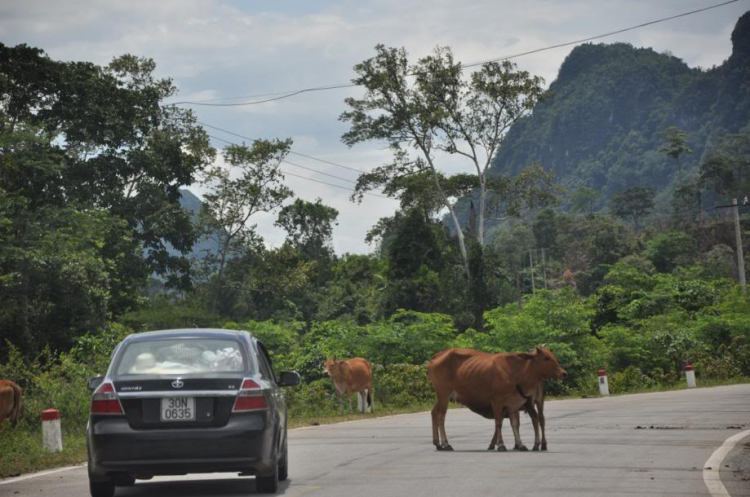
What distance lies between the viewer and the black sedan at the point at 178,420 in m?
9.83

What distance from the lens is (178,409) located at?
9.98 meters

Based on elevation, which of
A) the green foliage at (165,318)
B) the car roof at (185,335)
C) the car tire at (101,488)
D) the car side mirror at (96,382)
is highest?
the green foliage at (165,318)

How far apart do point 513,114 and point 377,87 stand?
8049mm

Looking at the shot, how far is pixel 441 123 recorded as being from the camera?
204 feet

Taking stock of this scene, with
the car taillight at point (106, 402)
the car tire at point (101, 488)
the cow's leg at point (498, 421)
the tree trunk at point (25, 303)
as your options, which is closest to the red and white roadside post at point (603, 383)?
the tree trunk at point (25, 303)

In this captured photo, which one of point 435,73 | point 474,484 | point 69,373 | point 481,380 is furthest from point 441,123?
point 474,484

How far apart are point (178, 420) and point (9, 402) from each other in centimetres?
918

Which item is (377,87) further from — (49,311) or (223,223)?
(49,311)

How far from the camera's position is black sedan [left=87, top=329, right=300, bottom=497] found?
9828 mm

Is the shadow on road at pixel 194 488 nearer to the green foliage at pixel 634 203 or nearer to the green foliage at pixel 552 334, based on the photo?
the green foliage at pixel 552 334

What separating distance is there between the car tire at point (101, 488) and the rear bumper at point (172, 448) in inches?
9.9

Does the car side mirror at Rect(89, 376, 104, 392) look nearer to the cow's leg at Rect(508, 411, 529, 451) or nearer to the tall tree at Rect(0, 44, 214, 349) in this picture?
the cow's leg at Rect(508, 411, 529, 451)

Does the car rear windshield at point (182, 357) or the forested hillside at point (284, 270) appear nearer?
the car rear windshield at point (182, 357)

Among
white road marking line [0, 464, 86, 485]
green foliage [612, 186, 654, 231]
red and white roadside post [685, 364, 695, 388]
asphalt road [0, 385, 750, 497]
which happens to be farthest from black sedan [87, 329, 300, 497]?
green foliage [612, 186, 654, 231]
